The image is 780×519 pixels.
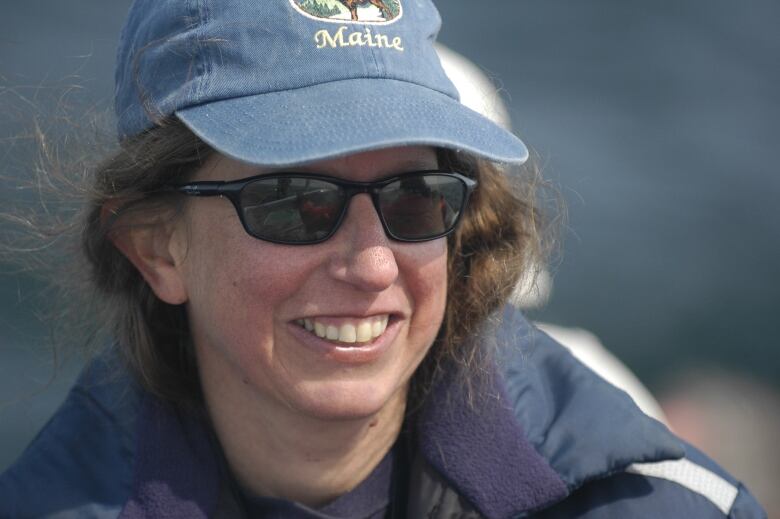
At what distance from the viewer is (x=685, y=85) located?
4.97m

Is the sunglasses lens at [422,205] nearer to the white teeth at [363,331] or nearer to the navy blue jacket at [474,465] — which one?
the white teeth at [363,331]

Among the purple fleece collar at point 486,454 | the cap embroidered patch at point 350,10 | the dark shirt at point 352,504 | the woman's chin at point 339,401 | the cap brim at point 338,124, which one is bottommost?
the dark shirt at point 352,504

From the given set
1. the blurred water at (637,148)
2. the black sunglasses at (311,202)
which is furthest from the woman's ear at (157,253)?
the blurred water at (637,148)

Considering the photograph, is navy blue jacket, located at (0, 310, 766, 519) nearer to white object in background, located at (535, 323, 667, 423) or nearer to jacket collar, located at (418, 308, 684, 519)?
jacket collar, located at (418, 308, 684, 519)

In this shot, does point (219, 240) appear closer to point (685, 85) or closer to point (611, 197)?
point (611, 197)

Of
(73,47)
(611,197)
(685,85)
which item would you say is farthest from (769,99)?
(73,47)

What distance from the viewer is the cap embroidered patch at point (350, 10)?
1644 millimetres

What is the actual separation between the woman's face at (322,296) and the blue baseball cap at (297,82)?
93 millimetres

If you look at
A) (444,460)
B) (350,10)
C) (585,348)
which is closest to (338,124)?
(350,10)

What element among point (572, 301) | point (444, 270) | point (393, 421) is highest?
point (444, 270)

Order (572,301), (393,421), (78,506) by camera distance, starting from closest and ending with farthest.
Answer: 1. (78,506)
2. (393,421)
3. (572,301)

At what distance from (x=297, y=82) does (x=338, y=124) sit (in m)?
0.12

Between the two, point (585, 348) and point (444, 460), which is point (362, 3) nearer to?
point (444, 460)

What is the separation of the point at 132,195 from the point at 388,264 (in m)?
0.49
